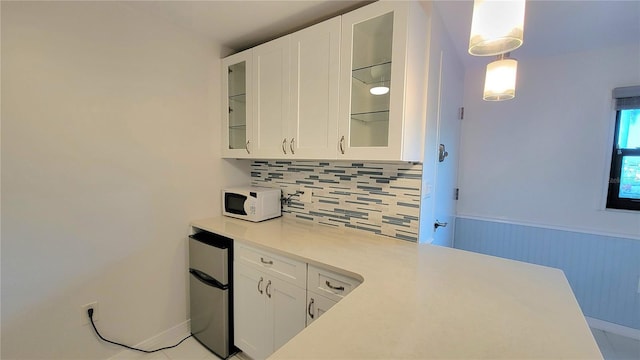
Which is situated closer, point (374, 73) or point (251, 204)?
point (374, 73)

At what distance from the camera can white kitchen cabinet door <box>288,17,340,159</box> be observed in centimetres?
160

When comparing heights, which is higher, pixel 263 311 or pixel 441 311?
pixel 441 311

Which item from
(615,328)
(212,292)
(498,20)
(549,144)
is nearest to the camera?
(498,20)

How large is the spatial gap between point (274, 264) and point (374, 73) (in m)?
1.24

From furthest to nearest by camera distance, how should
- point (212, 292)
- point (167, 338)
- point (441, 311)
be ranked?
point (167, 338)
point (212, 292)
point (441, 311)

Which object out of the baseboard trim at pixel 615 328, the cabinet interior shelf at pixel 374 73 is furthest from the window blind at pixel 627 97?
the cabinet interior shelf at pixel 374 73

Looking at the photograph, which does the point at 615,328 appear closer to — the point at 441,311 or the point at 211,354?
the point at 441,311

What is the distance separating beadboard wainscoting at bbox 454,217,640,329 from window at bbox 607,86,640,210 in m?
0.32

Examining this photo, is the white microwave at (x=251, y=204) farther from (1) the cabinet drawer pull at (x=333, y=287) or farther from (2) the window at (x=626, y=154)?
(2) the window at (x=626, y=154)

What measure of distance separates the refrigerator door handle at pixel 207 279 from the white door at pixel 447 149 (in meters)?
1.55

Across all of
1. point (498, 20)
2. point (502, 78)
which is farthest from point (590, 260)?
point (498, 20)

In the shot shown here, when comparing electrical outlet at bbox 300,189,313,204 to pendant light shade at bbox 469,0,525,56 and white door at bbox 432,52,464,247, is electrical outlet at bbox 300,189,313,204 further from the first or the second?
pendant light shade at bbox 469,0,525,56

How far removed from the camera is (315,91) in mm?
1685

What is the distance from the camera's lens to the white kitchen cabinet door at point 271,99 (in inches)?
72.5
